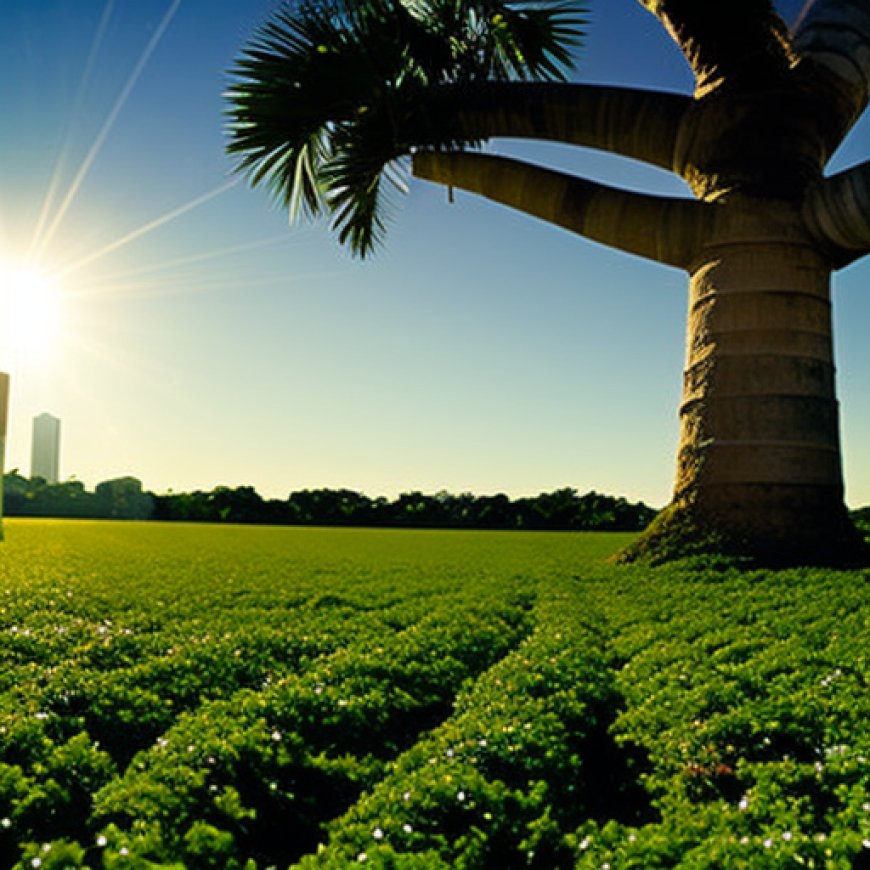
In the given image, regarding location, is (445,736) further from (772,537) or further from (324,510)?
(324,510)

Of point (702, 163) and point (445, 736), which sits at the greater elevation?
point (702, 163)

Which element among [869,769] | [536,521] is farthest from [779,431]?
[536,521]

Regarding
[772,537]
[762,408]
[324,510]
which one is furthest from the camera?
[324,510]

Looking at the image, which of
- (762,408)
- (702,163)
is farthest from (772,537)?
(702,163)

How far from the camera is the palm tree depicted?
17.1m

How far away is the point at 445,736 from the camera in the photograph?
6566 mm

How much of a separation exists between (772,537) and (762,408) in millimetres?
2348

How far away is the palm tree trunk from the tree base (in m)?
0.02

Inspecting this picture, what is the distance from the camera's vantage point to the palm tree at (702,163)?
1712cm

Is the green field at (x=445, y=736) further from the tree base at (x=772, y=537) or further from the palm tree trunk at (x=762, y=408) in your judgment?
the palm tree trunk at (x=762, y=408)

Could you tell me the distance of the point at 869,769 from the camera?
17.5 feet

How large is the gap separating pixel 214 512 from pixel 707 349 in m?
52.1

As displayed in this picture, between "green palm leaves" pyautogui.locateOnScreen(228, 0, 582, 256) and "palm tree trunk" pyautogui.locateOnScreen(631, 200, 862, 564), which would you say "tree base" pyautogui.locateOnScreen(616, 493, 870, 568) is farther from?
"green palm leaves" pyautogui.locateOnScreen(228, 0, 582, 256)

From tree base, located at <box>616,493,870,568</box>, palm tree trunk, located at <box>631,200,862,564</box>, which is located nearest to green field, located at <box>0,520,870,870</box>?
tree base, located at <box>616,493,870,568</box>
